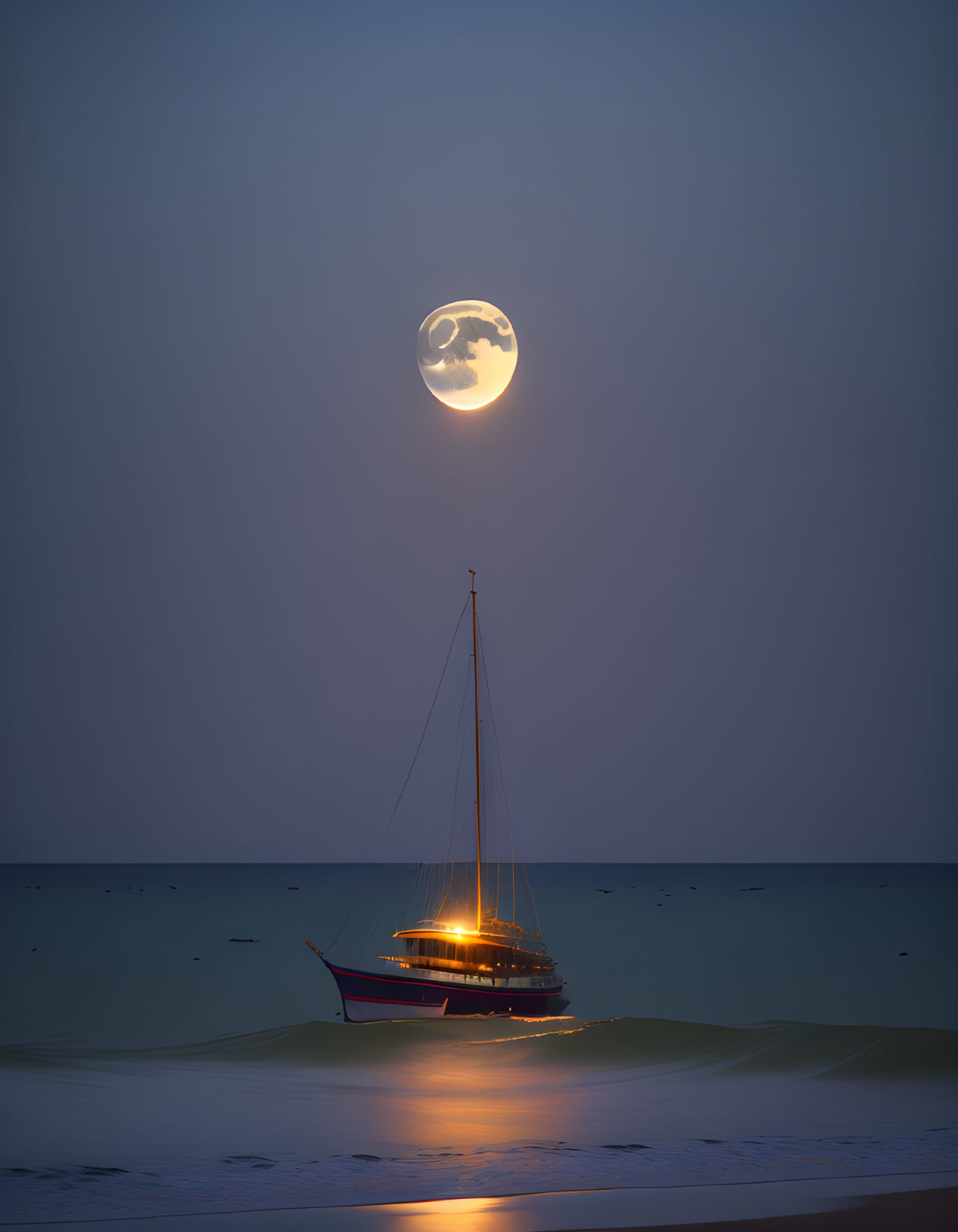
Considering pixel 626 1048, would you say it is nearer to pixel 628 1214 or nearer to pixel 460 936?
pixel 460 936

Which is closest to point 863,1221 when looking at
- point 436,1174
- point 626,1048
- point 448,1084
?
point 436,1174

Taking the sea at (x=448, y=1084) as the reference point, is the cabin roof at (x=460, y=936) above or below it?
above

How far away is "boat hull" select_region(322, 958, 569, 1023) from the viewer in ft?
91.8

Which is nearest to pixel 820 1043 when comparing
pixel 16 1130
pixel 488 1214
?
pixel 488 1214

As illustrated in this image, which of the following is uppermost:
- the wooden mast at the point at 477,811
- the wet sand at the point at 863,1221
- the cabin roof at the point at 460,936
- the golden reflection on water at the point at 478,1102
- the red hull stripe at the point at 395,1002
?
the wooden mast at the point at 477,811

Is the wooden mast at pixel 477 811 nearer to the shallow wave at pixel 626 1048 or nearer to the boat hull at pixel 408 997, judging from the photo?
the boat hull at pixel 408 997

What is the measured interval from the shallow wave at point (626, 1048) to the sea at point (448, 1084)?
85 millimetres

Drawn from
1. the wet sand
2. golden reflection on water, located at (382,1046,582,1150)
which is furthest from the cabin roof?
the wet sand

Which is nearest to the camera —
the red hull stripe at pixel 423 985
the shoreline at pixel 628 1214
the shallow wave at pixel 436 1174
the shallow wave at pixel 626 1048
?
the shoreline at pixel 628 1214

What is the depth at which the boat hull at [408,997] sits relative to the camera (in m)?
28.0

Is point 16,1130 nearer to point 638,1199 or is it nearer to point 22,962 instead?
point 638,1199

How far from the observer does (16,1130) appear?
13.4m

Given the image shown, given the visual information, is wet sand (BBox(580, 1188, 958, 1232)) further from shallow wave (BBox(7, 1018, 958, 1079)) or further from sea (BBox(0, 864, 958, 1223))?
shallow wave (BBox(7, 1018, 958, 1079))

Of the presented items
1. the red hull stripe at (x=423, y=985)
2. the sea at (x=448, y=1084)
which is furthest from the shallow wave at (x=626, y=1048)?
the red hull stripe at (x=423, y=985)
